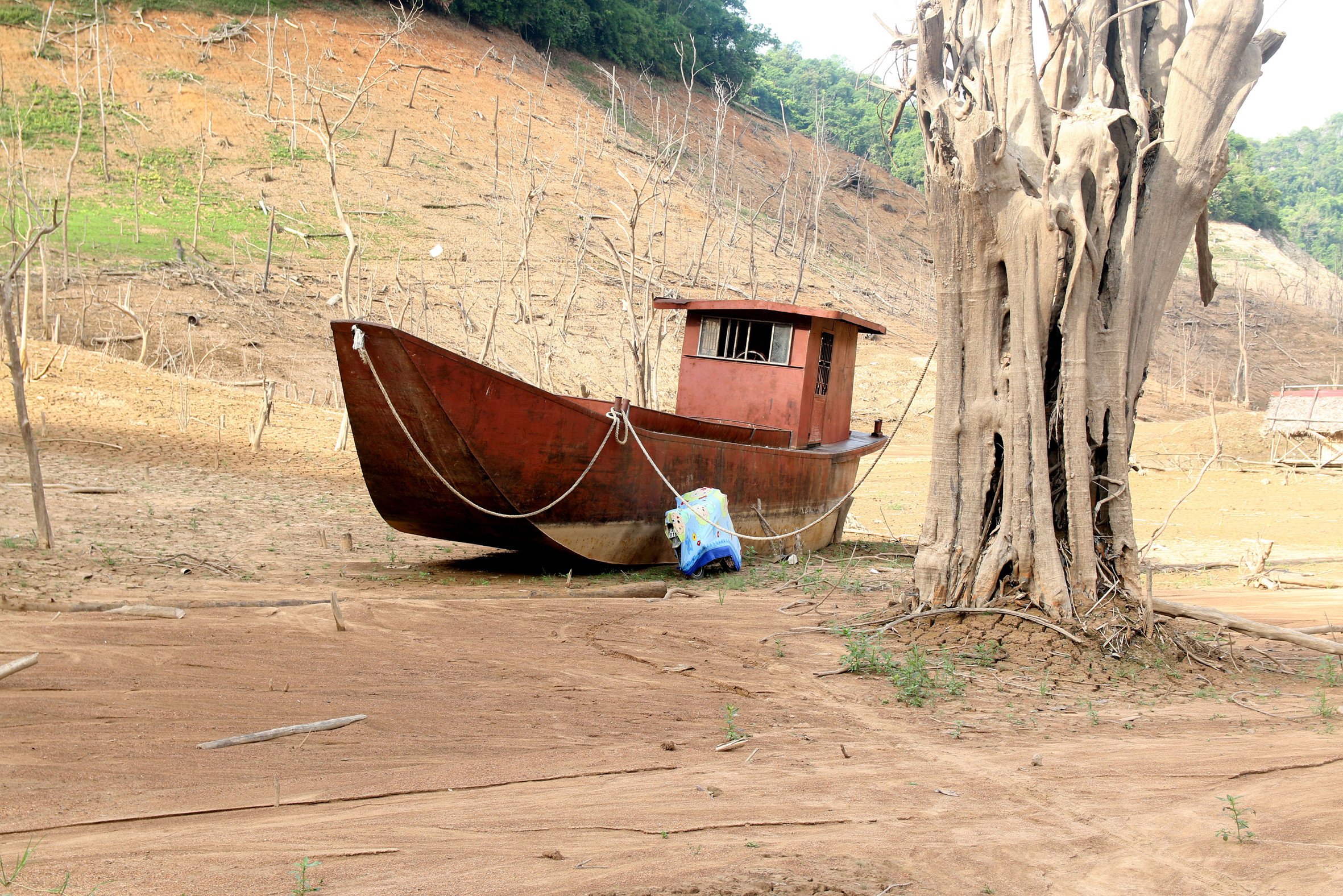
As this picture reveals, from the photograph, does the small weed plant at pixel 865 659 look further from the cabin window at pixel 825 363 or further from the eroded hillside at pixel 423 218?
the eroded hillside at pixel 423 218

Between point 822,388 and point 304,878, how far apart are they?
9335 mm

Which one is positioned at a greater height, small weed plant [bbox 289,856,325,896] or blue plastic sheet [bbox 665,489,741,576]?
blue plastic sheet [bbox 665,489,741,576]

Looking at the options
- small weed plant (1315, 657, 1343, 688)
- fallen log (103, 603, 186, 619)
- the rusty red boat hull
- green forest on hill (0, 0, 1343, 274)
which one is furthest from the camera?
green forest on hill (0, 0, 1343, 274)

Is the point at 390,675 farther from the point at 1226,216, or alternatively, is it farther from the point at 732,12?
the point at 1226,216

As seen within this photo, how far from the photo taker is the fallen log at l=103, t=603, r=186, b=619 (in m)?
5.32

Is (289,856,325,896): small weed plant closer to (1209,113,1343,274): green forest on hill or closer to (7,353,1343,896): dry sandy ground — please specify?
(7,353,1343,896): dry sandy ground

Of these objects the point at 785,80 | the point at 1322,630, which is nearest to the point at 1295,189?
the point at 785,80

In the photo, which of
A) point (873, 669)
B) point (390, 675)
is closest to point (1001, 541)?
point (873, 669)

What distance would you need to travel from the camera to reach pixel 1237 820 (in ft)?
10.8

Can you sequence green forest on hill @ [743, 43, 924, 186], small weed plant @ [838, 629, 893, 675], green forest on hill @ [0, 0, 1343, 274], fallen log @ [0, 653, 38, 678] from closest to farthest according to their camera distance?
fallen log @ [0, 653, 38, 678] < small weed plant @ [838, 629, 893, 675] < green forest on hill @ [0, 0, 1343, 274] < green forest on hill @ [743, 43, 924, 186]

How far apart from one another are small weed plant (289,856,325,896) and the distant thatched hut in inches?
896

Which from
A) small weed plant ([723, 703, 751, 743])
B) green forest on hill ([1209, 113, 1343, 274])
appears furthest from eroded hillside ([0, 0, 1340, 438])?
green forest on hill ([1209, 113, 1343, 274])

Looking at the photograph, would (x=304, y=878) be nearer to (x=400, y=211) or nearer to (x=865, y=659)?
(x=865, y=659)

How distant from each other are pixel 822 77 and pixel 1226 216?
29.2 meters
